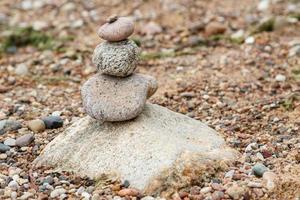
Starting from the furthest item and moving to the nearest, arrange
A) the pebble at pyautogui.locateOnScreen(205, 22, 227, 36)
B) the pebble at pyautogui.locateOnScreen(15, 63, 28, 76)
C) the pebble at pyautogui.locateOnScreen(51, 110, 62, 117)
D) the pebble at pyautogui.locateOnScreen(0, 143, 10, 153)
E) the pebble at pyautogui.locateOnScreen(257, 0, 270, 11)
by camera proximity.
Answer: the pebble at pyautogui.locateOnScreen(257, 0, 270, 11) → the pebble at pyautogui.locateOnScreen(205, 22, 227, 36) → the pebble at pyautogui.locateOnScreen(15, 63, 28, 76) → the pebble at pyautogui.locateOnScreen(51, 110, 62, 117) → the pebble at pyautogui.locateOnScreen(0, 143, 10, 153)

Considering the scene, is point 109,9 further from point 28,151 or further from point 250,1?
point 28,151

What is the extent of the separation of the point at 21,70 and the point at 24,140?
1.88m

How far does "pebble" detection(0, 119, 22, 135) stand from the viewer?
17.6 feet

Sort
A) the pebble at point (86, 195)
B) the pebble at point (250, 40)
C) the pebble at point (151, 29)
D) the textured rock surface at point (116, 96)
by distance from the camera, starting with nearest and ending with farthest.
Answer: the pebble at point (86, 195) → the textured rock surface at point (116, 96) → the pebble at point (250, 40) → the pebble at point (151, 29)

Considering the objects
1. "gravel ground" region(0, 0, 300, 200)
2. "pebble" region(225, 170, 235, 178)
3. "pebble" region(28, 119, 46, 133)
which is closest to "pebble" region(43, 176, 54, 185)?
"gravel ground" region(0, 0, 300, 200)

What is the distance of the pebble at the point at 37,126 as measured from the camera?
5.35m

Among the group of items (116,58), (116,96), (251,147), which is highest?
(116,58)

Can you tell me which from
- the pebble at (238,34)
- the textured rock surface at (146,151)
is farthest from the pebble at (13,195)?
the pebble at (238,34)

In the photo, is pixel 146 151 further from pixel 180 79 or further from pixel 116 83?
pixel 180 79

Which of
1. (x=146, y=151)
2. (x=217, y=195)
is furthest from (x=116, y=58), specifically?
(x=217, y=195)

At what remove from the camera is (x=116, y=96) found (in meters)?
4.76

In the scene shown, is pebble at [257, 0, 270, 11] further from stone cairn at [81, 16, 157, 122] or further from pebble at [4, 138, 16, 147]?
pebble at [4, 138, 16, 147]

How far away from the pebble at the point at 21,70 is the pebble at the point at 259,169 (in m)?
3.05

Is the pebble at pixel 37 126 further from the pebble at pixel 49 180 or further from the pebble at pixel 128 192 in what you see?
the pebble at pixel 128 192
